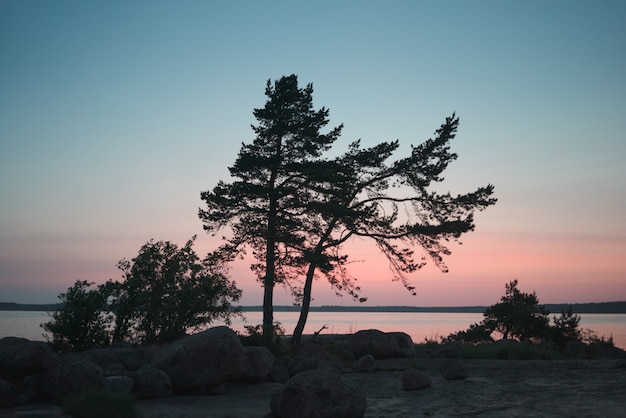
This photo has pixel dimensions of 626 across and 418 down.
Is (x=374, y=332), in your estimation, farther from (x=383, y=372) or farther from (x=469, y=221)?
(x=469, y=221)

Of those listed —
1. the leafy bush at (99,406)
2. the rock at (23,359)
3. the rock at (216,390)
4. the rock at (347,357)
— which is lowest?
the rock at (216,390)

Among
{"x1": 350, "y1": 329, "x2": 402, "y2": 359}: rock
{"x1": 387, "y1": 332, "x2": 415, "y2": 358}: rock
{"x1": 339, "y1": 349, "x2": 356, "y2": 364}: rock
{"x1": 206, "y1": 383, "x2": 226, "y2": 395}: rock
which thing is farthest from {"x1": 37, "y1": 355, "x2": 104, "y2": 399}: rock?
{"x1": 387, "y1": 332, "x2": 415, "y2": 358}: rock

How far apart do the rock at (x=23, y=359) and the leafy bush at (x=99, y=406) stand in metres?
2.80

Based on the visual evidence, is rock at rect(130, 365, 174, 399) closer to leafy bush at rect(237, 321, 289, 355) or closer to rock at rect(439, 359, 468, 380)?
leafy bush at rect(237, 321, 289, 355)

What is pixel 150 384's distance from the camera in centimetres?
1518

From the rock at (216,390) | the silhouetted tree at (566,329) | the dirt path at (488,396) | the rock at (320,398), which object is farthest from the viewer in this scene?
the silhouetted tree at (566,329)

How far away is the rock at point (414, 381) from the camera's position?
611 inches

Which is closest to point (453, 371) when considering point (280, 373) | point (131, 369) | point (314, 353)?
point (280, 373)

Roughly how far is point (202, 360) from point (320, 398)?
5.31 m

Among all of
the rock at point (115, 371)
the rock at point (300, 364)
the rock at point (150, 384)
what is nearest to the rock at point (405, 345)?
the rock at point (300, 364)

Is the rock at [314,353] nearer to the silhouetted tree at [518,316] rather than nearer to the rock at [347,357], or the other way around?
the rock at [347,357]

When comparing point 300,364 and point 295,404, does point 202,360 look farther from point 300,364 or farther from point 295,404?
point 295,404

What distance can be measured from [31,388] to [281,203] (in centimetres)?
1695

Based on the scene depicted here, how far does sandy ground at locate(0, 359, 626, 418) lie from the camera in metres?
11.9
